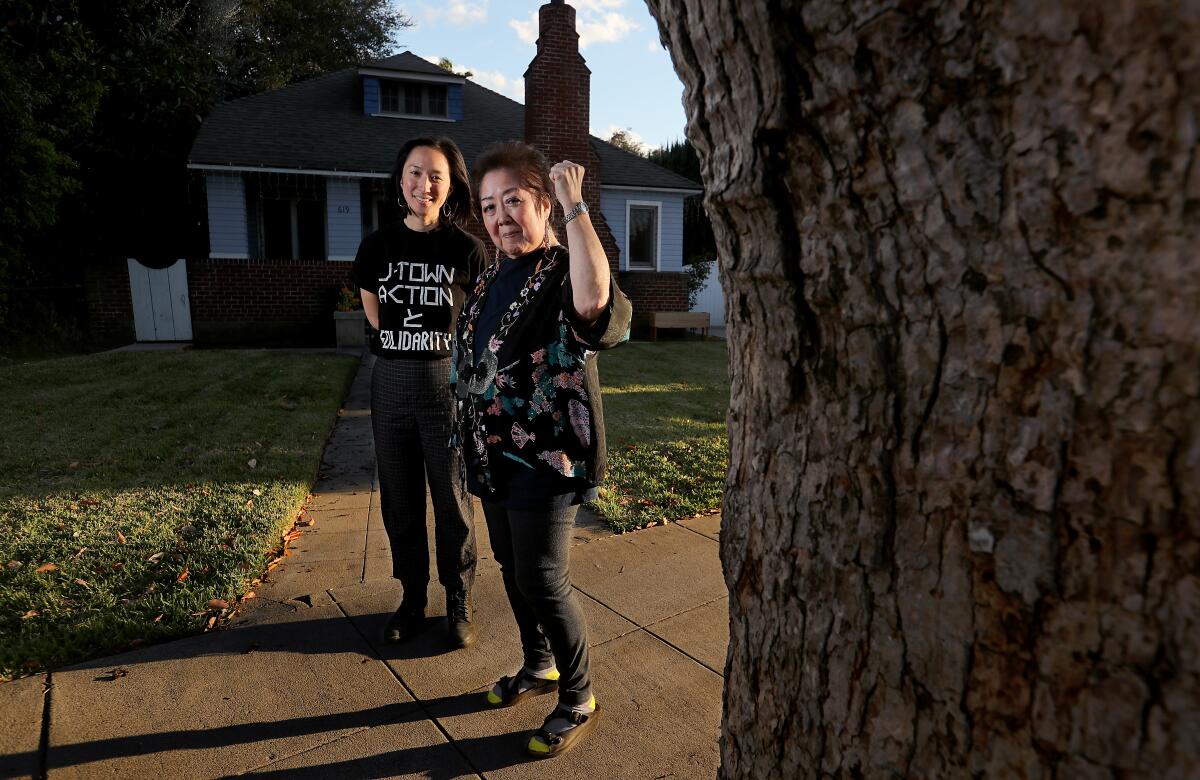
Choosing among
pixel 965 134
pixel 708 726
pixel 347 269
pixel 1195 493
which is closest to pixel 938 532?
pixel 1195 493

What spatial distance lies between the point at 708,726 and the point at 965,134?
2.25 meters

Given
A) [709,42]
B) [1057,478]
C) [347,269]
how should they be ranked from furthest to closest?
[347,269]
[709,42]
[1057,478]

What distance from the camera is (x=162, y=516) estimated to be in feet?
15.0

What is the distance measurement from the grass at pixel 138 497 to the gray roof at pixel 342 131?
695cm

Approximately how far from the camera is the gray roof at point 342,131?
15.2 meters

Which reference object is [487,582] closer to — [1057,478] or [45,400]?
[1057,478]

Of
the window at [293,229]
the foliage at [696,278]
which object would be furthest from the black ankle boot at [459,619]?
the foliage at [696,278]

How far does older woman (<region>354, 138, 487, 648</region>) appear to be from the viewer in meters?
3.07

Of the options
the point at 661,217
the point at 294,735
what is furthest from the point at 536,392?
the point at 661,217

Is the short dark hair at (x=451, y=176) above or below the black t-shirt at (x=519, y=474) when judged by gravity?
above

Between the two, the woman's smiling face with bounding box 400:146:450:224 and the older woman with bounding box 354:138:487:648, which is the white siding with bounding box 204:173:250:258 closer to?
the older woman with bounding box 354:138:487:648

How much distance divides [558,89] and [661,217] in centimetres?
521

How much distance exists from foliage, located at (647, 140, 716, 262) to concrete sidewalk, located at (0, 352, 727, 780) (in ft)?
62.4

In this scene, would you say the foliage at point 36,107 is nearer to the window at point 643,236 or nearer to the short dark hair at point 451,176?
the window at point 643,236
